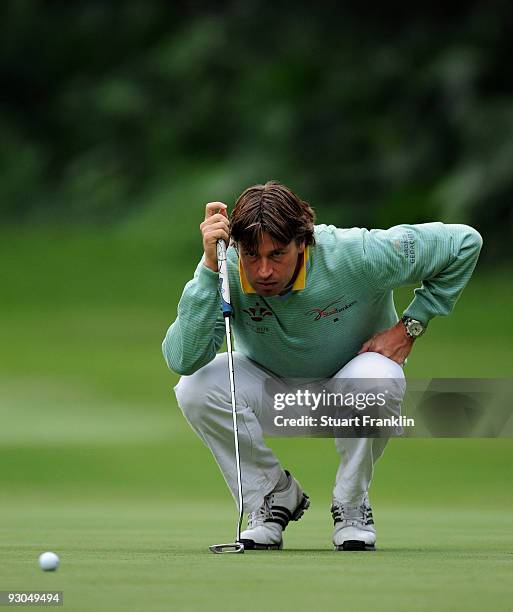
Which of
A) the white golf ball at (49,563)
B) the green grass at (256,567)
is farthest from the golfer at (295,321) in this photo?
the white golf ball at (49,563)

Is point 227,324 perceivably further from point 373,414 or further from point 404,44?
point 404,44

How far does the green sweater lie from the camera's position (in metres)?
4.58

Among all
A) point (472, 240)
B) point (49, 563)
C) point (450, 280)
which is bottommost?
point (49, 563)

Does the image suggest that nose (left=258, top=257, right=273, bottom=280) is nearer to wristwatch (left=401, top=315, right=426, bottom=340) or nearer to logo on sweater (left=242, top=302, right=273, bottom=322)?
logo on sweater (left=242, top=302, right=273, bottom=322)

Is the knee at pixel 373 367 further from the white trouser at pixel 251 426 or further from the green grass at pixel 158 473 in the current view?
the green grass at pixel 158 473

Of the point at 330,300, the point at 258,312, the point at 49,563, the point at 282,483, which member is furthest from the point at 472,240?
the point at 49,563

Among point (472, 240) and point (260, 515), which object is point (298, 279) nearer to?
point (472, 240)

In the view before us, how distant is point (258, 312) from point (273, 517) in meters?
0.66

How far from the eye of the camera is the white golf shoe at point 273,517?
4.69 m

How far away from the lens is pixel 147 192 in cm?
2142

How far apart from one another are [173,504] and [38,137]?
17.4 metres

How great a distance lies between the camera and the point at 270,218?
439 centimetres

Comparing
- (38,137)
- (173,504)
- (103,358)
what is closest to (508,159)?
(103,358)

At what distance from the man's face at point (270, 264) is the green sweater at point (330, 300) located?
0.14m
